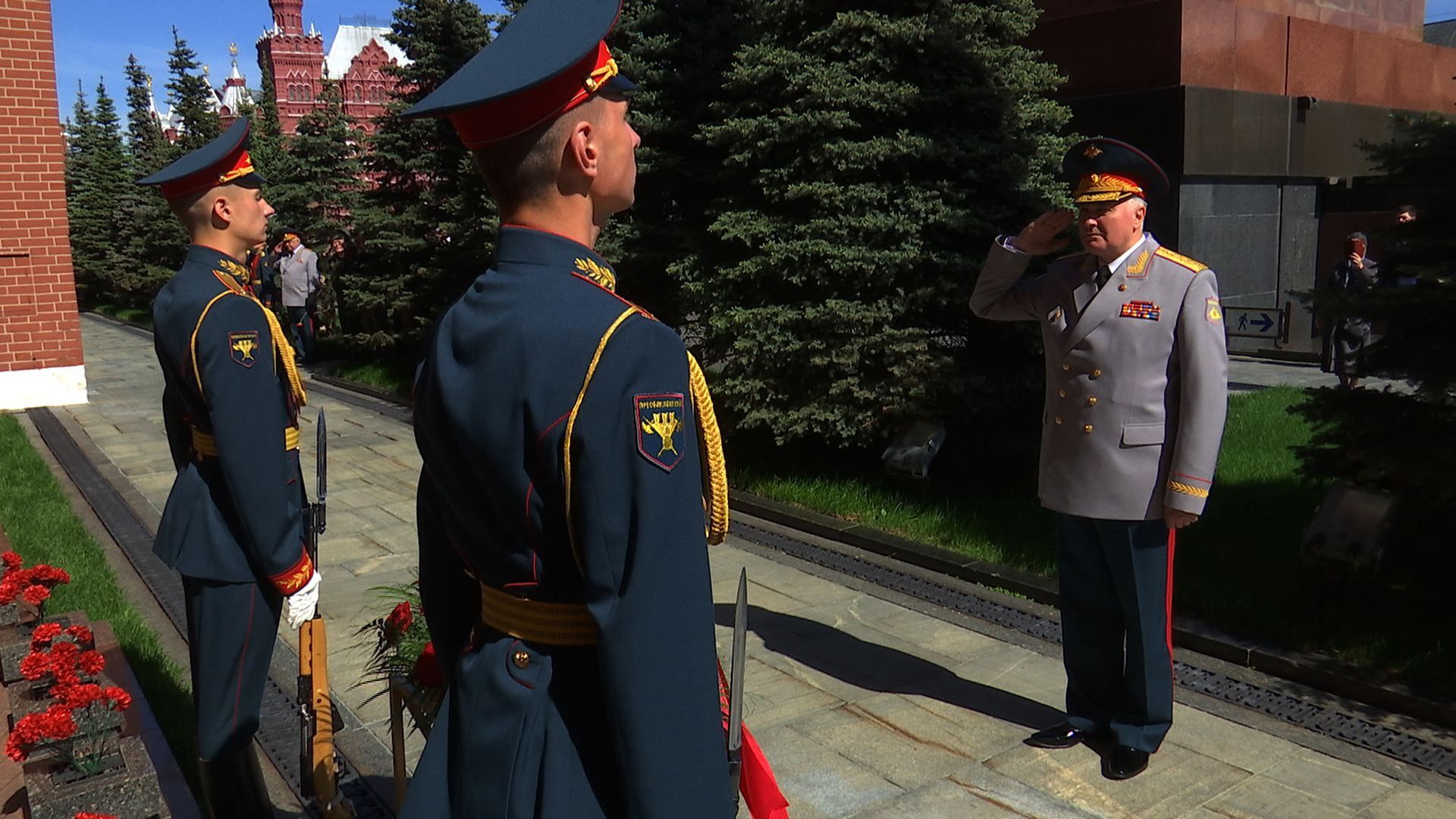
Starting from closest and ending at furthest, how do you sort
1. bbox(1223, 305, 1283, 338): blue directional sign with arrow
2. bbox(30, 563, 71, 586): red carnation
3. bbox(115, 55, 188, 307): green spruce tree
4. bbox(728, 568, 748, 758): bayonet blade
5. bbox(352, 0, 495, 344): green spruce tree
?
bbox(728, 568, 748, 758): bayonet blade < bbox(30, 563, 71, 586): red carnation < bbox(352, 0, 495, 344): green spruce tree < bbox(1223, 305, 1283, 338): blue directional sign with arrow < bbox(115, 55, 188, 307): green spruce tree

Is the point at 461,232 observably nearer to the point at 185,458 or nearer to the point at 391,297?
the point at 391,297

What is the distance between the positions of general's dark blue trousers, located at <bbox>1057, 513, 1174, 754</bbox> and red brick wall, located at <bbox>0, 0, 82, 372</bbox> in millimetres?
12483

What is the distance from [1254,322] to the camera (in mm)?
14039

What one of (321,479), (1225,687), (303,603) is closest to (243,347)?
(321,479)

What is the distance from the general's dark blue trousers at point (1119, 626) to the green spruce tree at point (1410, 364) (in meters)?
1.67

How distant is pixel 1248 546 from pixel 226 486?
5.26 meters

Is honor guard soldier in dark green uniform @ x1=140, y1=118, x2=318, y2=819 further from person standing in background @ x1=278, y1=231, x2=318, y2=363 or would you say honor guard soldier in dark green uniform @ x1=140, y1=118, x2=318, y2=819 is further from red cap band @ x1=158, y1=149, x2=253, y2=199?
person standing in background @ x1=278, y1=231, x2=318, y2=363

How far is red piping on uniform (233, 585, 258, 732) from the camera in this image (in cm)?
324

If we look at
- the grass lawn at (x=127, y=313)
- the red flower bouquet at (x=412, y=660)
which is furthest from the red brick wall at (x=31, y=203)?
the grass lawn at (x=127, y=313)

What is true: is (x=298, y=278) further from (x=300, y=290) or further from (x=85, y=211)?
(x=85, y=211)

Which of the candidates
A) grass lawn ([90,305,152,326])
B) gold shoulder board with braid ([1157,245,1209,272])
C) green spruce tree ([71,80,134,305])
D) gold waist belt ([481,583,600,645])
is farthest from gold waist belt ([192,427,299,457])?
green spruce tree ([71,80,134,305])

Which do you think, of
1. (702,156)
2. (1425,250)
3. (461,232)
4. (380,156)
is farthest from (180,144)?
(1425,250)

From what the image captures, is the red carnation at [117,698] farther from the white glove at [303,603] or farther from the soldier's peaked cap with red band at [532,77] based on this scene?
the soldier's peaked cap with red band at [532,77]

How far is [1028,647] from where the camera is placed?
5.27 meters
